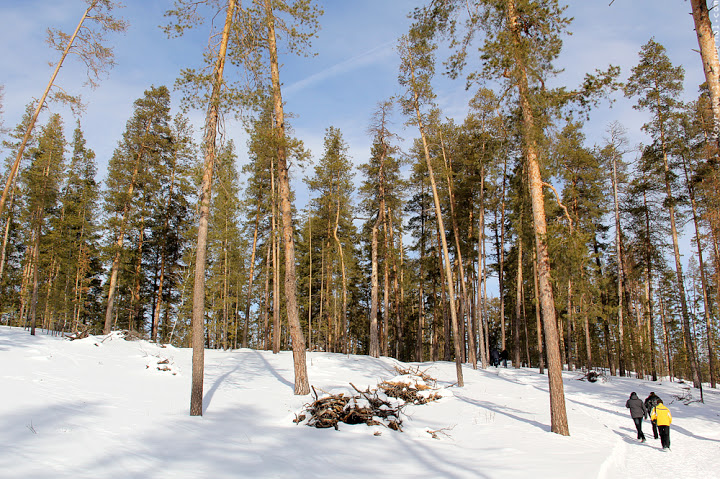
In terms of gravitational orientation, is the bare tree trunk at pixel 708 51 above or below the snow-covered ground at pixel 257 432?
above

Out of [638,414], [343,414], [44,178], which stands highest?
[44,178]

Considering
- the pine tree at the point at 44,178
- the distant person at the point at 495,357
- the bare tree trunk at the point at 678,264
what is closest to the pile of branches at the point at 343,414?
the distant person at the point at 495,357

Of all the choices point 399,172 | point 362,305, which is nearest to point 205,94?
point 399,172

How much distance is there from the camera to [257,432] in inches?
279

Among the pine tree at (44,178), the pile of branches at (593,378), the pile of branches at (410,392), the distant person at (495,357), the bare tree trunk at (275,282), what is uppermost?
the pine tree at (44,178)

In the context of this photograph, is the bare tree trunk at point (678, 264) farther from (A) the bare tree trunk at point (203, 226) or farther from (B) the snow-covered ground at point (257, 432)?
(A) the bare tree trunk at point (203, 226)

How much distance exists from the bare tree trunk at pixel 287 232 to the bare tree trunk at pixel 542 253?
261 inches

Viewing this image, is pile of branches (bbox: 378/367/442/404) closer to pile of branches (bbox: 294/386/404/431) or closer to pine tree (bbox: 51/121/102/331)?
pile of branches (bbox: 294/386/404/431)

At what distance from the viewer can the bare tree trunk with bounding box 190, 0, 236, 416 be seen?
8.30m

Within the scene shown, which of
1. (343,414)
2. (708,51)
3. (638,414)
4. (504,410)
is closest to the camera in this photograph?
(708,51)

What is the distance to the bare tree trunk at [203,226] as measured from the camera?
8.30 metres

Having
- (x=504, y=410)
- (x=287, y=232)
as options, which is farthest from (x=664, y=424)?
(x=287, y=232)

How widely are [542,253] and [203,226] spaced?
8.96m

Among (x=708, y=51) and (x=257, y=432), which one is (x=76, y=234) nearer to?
(x=257, y=432)
